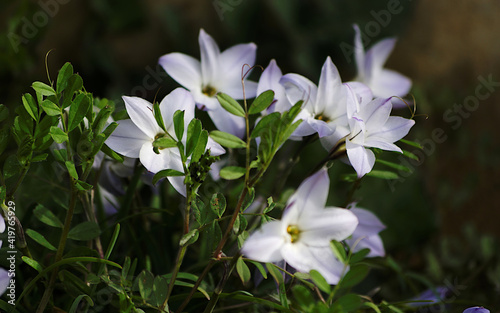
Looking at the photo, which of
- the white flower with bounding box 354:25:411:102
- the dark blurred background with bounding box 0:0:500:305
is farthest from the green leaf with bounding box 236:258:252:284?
the dark blurred background with bounding box 0:0:500:305

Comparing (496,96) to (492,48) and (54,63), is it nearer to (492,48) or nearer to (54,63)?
(492,48)

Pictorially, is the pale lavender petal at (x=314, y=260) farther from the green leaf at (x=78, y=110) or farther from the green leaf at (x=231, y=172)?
the green leaf at (x=78, y=110)

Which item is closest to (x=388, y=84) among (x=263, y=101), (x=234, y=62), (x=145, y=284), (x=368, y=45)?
(x=234, y=62)

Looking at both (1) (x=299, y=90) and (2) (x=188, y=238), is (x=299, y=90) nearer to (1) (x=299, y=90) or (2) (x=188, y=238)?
(1) (x=299, y=90)

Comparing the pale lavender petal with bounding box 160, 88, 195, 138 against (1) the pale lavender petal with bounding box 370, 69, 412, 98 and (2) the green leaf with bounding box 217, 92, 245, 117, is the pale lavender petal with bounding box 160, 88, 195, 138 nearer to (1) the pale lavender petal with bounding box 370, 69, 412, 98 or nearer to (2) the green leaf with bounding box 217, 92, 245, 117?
(2) the green leaf with bounding box 217, 92, 245, 117

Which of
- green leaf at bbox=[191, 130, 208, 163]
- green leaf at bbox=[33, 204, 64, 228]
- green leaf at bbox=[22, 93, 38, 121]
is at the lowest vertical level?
green leaf at bbox=[33, 204, 64, 228]

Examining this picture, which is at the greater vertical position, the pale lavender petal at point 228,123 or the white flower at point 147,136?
the white flower at point 147,136

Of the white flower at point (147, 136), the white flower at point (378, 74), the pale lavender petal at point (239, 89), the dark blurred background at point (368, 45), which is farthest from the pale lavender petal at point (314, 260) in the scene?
the dark blurred background at point (368, 45)
